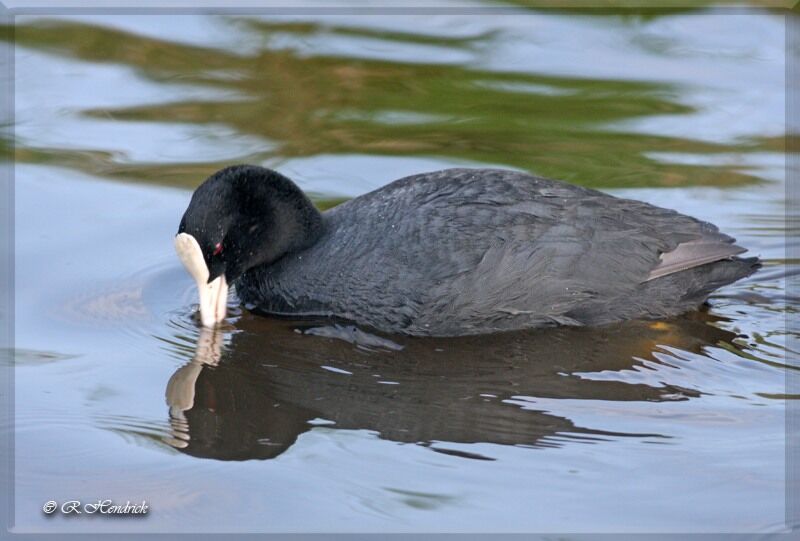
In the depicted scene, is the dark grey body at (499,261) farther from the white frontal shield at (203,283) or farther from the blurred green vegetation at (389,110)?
the blurred green vegetation at (389,110)

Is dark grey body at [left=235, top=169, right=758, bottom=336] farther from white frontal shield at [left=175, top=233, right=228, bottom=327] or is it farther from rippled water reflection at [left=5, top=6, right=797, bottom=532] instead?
white frontal shield at [left=175, top=233, right=228, bottom=327]

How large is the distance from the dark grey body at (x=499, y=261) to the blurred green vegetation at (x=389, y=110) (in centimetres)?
129

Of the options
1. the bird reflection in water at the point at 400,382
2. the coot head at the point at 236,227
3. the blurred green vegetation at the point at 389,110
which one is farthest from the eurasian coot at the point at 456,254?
the blurred green vegetation at the point at 389,110

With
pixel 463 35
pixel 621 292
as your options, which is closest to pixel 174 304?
pixel 621 292

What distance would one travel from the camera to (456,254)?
18.2ft

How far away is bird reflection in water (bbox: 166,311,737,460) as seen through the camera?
4738 millimetres

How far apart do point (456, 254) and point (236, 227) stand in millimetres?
1019

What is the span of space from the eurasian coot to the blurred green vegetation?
131cm

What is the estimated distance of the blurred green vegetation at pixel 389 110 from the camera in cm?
725

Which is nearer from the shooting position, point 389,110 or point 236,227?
point 236,227

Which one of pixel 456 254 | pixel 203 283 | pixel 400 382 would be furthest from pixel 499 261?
pixel 203 283

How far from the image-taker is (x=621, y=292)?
5656 mm

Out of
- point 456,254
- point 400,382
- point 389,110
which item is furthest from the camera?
point 389,110

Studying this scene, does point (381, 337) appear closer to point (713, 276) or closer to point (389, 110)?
point (713, 276)
